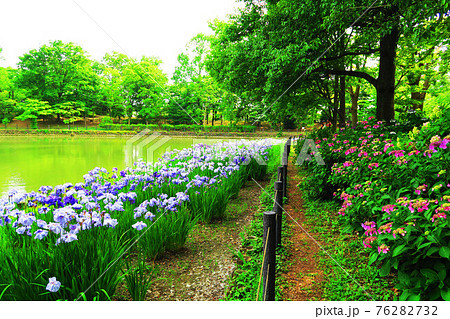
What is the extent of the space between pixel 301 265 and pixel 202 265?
3.77 feet

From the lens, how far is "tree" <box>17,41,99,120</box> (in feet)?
123

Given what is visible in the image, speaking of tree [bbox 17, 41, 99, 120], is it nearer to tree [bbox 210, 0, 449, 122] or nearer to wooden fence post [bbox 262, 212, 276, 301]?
tree [bbox 210, 0, 449, 122]

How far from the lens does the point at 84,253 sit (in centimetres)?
211

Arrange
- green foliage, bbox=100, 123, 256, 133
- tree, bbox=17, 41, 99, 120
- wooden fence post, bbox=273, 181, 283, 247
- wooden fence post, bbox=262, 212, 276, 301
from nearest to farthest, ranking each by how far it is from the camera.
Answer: wooden fence post, bbox=262, 212, 276, 301
wooden fence post, bbox=273, 181, 283, 247
green foliage, bbox=100, 123, 256, 133
tree, bbox=17, 41, 99, 120

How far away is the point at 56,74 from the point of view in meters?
38.0

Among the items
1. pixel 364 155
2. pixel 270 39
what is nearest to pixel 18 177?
pixel 270 39

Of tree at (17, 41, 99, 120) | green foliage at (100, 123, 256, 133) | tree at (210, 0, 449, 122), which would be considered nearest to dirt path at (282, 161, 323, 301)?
tree at (210, 0, 449, 122)

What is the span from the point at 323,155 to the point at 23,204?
5.08 m

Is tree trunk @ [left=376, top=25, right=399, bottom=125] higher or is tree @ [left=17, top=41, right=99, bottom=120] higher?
tree @ [left=17, top=41, right=99, bottom=120]

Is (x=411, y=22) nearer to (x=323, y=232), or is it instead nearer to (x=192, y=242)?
(x=323, y=232)

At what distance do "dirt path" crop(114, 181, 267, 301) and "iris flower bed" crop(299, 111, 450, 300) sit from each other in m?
1.45

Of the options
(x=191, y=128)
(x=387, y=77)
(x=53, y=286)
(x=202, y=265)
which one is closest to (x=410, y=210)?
(x=202, y=265)

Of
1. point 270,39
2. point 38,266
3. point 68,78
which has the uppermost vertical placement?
point 68,78

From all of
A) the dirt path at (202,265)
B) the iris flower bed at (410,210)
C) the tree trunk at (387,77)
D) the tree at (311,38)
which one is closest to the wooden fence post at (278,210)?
the dirt path at (202,265)
